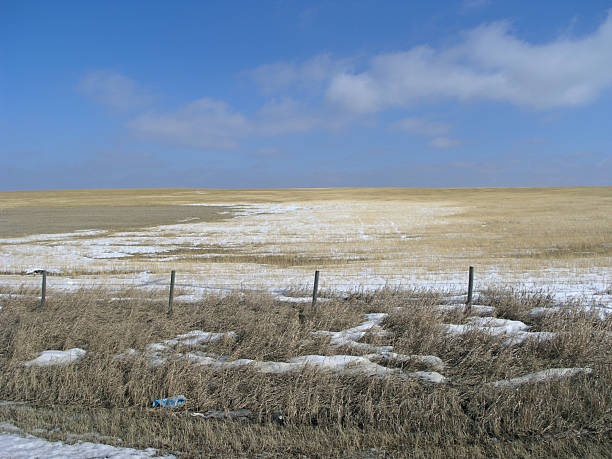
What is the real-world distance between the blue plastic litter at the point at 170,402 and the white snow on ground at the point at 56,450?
1.21 metres

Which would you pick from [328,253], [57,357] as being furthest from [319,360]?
[328,253]

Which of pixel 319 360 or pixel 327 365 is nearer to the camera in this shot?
pixel 327 365

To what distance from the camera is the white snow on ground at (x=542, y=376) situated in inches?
288

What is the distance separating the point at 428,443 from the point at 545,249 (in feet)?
91.6

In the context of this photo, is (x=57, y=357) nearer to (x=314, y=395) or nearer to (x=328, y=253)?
(x=314, y=395)

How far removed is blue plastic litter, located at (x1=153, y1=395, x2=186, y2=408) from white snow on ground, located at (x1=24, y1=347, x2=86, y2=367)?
92.0 inches

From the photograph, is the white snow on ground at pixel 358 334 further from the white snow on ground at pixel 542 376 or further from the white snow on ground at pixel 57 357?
the white snow on ground at pixel 57 357

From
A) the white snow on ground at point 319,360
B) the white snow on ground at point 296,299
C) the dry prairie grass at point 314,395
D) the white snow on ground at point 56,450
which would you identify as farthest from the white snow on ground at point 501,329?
the white snow on ground at point 56,450

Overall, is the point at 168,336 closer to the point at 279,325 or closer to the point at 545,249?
the point at 279,325

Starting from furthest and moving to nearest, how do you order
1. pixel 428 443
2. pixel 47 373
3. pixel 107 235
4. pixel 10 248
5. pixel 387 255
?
1. pixel 107 235
2. pixel 10 248
3. pixel 387 255
4. pixel 47 373
5. pixel 428 443

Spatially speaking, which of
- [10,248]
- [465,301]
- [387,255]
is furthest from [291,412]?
[10,248]

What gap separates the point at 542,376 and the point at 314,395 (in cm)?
366

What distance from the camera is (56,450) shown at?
5.73m

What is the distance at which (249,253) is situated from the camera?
30.8 metres
